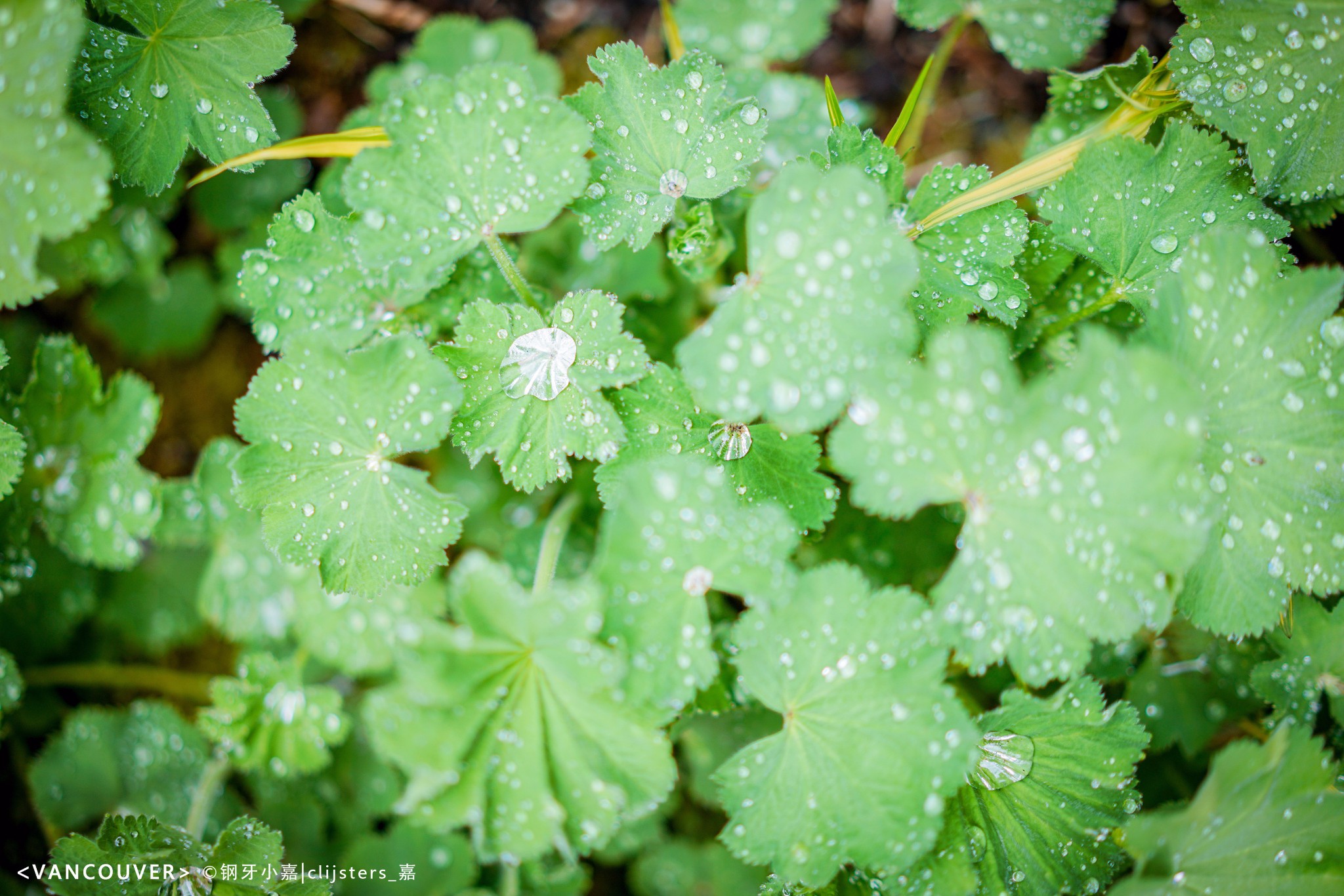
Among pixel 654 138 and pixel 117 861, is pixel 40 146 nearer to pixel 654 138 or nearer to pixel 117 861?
pixel 654 138

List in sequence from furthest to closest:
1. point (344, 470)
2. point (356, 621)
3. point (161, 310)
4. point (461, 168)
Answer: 1. point (161, 310)
2. point (356, 621)
3. point (344, 470)
4. point (461, 168)

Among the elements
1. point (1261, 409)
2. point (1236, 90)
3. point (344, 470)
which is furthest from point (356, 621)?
point (1236, 90)

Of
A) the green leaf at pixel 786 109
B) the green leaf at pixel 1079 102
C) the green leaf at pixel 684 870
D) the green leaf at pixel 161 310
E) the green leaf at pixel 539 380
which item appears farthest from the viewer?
the green leaf at pixel 161 310

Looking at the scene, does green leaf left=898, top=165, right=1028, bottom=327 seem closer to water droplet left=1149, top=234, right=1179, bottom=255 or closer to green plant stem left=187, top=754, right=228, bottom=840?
water droplet left=1149, top=234, right=1179, bottom=255

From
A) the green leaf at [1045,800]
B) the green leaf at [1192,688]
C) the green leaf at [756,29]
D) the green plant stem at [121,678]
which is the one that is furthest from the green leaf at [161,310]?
the green leaf at [1192,688]

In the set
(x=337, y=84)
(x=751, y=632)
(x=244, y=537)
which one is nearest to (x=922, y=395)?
(x=751, y=632)

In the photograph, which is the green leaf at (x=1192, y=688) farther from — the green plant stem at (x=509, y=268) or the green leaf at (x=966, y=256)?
the green plant stem at (x=509, y=268)
